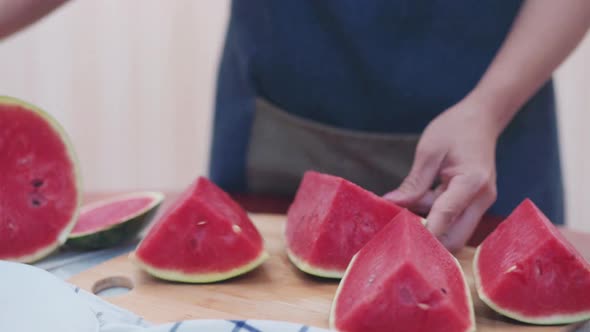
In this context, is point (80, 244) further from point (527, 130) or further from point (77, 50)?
point (77, 50)

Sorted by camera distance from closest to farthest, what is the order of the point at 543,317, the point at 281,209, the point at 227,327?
the point at 227,327 → the point at 543,317 → the point at 281,209

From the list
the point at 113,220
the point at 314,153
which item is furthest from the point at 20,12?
the point at 314,153

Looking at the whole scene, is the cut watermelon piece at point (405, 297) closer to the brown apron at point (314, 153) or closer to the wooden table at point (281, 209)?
the wooden table at point (281, 209)

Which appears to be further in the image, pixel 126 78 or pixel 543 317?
pixel 126 78

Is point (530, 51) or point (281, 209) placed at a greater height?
point (530, 51)

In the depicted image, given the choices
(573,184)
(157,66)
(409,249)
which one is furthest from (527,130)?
(157,66)

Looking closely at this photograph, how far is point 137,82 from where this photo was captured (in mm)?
3355

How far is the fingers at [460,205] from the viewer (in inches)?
52.9

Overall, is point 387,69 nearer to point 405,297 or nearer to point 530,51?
point 530,51

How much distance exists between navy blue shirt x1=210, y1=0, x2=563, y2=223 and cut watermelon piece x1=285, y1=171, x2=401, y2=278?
1.68ft

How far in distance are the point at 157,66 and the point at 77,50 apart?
40 centimetres

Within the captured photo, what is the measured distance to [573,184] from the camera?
338 centimetres

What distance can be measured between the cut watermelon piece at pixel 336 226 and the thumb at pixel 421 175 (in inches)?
4.3

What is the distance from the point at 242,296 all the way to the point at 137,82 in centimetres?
234
